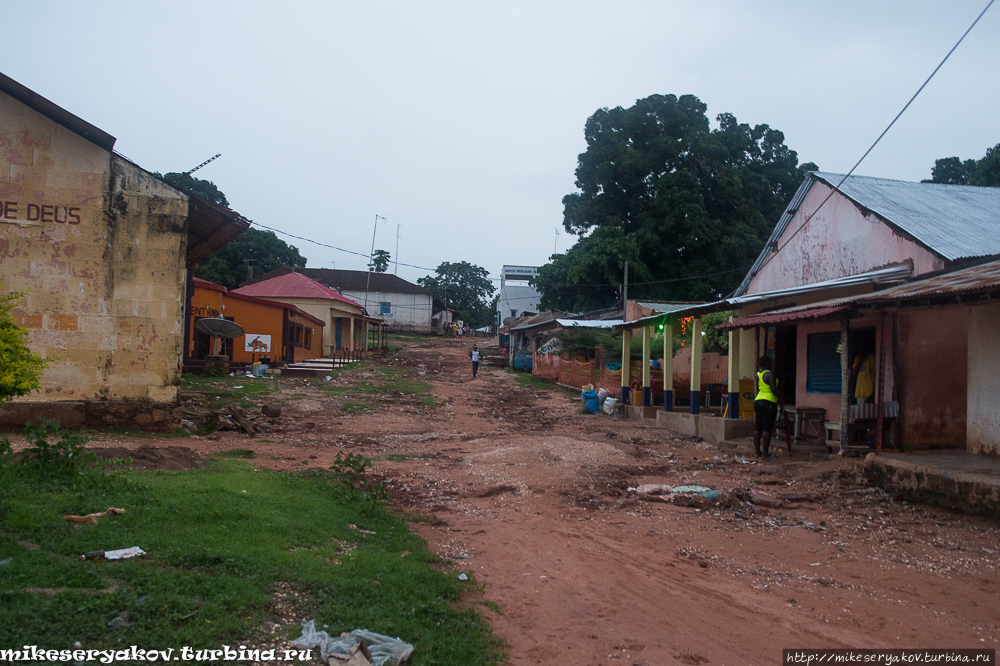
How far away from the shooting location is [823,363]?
503 inches

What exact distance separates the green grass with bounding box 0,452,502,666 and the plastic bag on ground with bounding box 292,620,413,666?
0.09 m

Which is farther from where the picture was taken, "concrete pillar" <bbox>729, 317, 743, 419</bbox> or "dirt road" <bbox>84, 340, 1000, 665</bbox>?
"concrete pillar" <bbox>729, 317, 743, 419</bbox>

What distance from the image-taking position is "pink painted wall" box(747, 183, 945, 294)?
41.9ft

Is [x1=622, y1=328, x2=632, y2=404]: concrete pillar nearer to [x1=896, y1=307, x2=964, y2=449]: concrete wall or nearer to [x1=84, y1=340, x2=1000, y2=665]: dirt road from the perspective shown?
[x1=84, y1=340, x2=1000, y2=665]: dirt road

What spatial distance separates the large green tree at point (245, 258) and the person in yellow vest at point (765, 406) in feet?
131

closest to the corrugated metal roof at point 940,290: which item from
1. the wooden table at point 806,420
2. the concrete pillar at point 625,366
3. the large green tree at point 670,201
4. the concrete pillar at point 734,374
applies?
the wooden table at point 806,420

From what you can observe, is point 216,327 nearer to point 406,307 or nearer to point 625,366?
point 625,366

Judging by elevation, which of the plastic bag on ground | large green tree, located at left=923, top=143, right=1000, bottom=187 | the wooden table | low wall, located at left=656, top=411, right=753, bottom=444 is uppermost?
large green tree, located at left=923, top=143, right=1000, bottom=187

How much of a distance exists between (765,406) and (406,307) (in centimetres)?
5099

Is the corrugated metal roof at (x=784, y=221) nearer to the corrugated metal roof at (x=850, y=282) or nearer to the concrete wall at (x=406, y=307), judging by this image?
the corrugated metal roof at (x=850, y=282)

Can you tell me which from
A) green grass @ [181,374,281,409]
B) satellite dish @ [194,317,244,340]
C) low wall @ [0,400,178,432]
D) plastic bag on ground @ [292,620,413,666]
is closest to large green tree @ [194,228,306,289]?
satellite dish @ [194,317,244,340]

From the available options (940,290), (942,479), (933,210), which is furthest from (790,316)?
(933,210)

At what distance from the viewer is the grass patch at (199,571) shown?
3.61 metres

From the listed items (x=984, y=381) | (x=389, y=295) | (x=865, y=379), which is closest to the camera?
(x=984, y=381)
